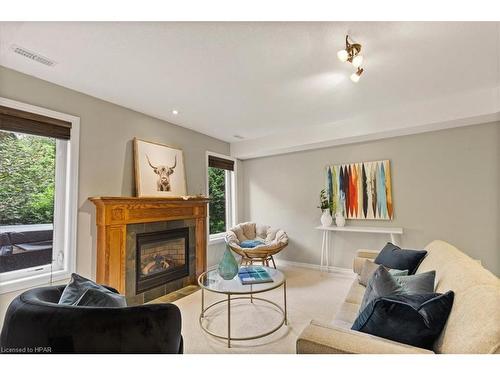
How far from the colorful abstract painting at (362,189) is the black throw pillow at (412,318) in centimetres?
281

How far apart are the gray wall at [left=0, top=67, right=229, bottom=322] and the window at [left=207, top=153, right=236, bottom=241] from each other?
1339 millimetres

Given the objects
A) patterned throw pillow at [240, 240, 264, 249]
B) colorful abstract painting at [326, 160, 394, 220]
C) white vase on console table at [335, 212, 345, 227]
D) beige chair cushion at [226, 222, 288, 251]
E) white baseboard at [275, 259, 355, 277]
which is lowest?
white baseboard at [275, 259, 355, 277]

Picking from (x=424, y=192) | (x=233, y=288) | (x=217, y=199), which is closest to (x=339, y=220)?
(x=424, y=192)

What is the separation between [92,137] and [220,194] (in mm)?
2480

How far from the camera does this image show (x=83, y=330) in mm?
1019

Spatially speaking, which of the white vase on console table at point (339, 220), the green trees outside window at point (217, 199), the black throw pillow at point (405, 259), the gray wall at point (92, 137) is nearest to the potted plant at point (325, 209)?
the white vase on console table at point (339, 220)

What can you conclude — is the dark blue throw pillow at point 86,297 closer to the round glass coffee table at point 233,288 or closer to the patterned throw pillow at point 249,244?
the round glass coffee table at point 233,288

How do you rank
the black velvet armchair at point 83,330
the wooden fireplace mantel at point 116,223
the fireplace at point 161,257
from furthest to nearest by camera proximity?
the fireplace at point 161,257, the wooden fireplace mantel at point 116,223, the black velvet armchair at point 83,330

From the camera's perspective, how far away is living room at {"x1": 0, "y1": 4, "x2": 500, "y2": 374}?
1130 mm

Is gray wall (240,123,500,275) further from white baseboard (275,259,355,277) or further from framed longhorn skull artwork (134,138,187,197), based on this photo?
framed longhorn skull artwork (134,138,187,197)

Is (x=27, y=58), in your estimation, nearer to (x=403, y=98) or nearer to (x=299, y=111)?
(x=299, y=111)

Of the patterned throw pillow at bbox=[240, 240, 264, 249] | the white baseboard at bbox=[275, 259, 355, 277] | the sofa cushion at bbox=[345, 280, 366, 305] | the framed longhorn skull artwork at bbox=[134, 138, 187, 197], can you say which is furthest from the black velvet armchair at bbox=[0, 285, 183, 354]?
the white baseboard at bbox=[275, 259, 355, 277]

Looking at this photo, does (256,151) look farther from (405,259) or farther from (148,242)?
(405,259)

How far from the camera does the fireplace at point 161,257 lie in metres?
2.97
